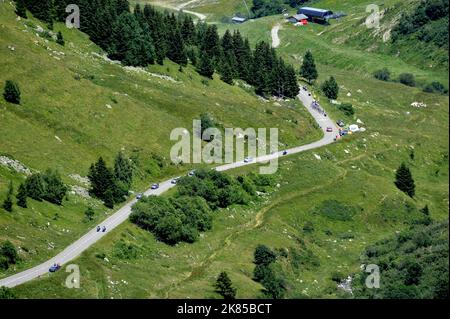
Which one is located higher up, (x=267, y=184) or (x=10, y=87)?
(x=10, y=87)

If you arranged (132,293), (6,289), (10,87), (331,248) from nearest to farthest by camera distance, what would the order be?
1. (6,289)
2. (132,293)
3. (331,248)
4. (10,87)

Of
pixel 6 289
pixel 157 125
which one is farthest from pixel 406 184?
pixel 6 289

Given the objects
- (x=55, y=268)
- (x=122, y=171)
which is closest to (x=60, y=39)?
(x=122, y=171)

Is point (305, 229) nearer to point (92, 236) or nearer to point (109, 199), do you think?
point (109, 199)

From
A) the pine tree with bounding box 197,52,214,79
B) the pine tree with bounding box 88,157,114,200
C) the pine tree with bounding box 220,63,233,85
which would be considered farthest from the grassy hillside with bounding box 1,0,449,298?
the pine tree with bounding box 197,52,214,79
